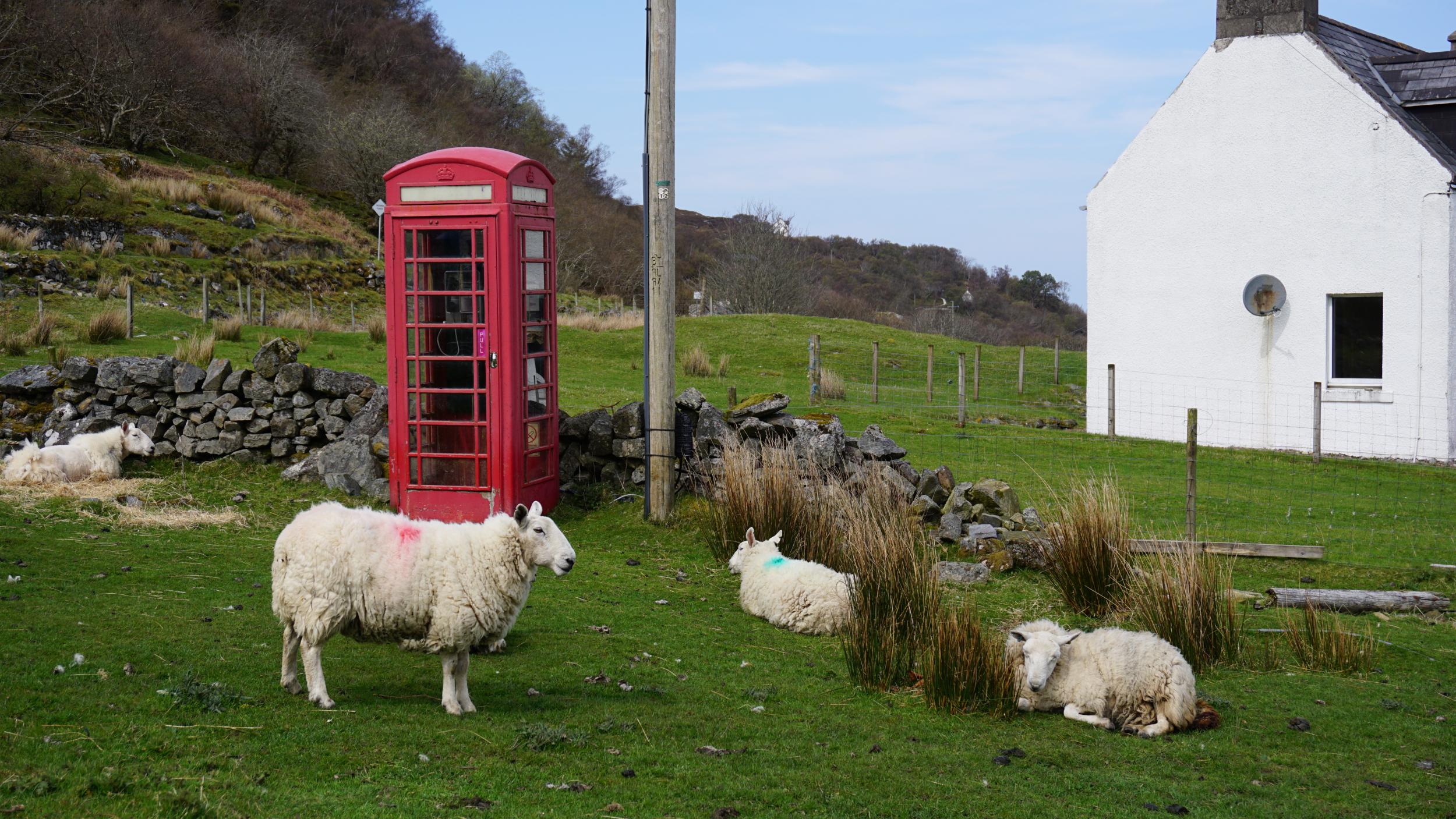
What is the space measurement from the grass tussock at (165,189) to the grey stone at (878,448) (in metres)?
29.6

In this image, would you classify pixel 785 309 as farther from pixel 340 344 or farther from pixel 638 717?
pixel 638 717

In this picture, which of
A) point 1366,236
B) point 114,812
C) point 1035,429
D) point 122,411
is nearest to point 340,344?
point 122,411

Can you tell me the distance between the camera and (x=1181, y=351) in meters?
20.9

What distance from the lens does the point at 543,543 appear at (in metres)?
5.74

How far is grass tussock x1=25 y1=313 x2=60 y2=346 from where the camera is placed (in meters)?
15.6

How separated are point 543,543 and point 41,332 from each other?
1401cm

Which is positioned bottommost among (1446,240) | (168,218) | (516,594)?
Answer: (516,594)

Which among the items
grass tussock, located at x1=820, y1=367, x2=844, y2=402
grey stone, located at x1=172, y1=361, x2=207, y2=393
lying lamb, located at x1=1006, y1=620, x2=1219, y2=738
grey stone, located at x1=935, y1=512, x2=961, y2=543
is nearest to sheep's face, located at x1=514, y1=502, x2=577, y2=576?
lying lamb, located at x1=1006, y1=620, x2=1219, y2=738

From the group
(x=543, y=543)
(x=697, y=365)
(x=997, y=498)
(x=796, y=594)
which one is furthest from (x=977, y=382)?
(x=543, y=543)

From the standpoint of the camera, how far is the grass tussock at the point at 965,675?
19.3 feet

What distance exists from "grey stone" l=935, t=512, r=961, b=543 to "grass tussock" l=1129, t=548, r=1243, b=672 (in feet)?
9.76

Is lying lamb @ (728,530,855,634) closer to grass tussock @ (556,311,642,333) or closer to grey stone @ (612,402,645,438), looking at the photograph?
grey stone @ (612,402,645,438)

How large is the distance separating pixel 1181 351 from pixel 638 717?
18.2 meters

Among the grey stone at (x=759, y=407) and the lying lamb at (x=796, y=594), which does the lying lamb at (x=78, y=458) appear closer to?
the grey stone at (x=759, y=407)
